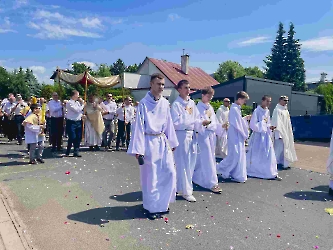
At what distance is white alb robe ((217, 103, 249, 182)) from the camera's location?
7.61 metres

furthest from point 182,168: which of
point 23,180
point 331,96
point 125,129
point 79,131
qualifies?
point 331,96

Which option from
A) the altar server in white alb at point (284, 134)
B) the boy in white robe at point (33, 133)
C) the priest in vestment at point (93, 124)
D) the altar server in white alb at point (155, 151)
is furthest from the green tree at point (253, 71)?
the altar server in white alb at point (155, 151)

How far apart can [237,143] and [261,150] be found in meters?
1.15

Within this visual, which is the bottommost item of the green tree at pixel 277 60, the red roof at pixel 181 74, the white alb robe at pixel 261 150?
the white alb robe at pixel 261 150

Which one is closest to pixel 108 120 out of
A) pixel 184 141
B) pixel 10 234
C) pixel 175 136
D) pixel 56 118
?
pixel 56 118

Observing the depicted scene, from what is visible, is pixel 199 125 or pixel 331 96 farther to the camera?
pixel 331 96

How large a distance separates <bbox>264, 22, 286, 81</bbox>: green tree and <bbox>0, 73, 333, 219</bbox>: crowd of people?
36422 mm

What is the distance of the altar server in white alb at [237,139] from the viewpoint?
7.59 m

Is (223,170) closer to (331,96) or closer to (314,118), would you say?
(314,118)

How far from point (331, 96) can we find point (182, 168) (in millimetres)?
29288

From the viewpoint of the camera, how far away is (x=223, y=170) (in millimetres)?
7996

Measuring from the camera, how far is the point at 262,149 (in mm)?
8430

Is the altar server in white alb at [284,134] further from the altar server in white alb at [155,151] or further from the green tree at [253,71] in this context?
the green tree at [253,71]

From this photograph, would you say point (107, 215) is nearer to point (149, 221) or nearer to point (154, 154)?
point (149, 221)
